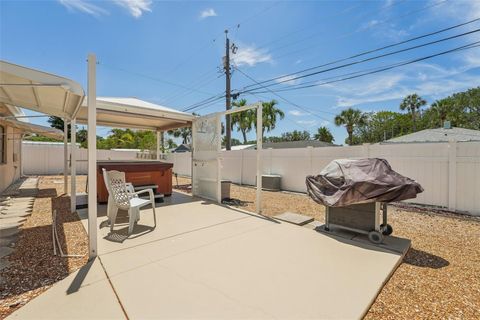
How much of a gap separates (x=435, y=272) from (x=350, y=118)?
2604 cm

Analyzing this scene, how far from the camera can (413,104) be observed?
2977 centimetres

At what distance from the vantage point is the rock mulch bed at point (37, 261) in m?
2.39

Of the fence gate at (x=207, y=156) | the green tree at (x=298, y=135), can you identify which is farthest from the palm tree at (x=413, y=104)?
the fence gate at (x=207, y=156)

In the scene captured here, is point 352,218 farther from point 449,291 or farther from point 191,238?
point 191,238

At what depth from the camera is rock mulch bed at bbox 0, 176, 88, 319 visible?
7.84ft

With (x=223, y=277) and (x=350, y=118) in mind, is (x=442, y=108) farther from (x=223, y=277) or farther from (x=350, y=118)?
(x=223, y=277)

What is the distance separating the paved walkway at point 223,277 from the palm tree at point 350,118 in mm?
25005

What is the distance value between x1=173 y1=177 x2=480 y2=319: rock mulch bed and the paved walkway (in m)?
0.15

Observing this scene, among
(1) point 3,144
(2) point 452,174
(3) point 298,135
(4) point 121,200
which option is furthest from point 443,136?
(3) point 298,135

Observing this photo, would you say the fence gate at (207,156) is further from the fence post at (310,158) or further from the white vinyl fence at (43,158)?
the white vinyl fence at (43,158)

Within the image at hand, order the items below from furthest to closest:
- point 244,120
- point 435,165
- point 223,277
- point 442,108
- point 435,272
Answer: point 442,108
point 244,120
point 435,165
point 435,272
point 223,277

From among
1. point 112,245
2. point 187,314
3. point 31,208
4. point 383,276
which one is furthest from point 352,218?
point 31,208

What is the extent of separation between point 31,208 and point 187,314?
6.57m

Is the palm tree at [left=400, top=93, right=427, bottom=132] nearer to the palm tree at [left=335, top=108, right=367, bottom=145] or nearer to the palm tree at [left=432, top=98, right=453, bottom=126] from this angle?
the palm tree at [left=432, top=98, right=453, bottom=126]
